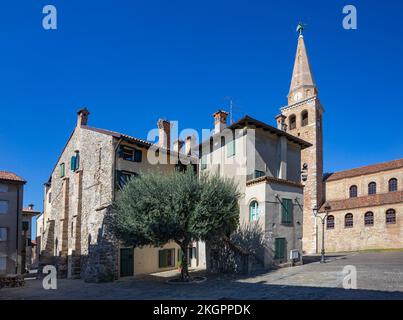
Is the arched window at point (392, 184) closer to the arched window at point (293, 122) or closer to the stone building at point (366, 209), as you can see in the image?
the stone building at point (366, 209)

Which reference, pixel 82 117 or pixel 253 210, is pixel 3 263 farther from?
pixel 253 210

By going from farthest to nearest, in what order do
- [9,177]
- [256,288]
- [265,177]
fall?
[9,177] → [265,177] → [256,288]

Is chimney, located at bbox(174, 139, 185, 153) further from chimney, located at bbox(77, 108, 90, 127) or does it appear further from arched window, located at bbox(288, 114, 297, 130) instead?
arched window, located at bbox(288, 114, 297, 130)

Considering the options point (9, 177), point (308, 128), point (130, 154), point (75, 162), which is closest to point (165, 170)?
point (130, 154)

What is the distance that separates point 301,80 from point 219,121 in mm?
23341

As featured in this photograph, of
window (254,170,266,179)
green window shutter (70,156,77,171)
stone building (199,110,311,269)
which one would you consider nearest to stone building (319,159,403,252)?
stone building (199,110,311,269)

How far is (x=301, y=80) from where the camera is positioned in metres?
46.4

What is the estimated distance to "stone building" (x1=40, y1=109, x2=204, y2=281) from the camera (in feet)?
71.9

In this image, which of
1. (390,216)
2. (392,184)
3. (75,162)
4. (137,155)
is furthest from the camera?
(392,184)

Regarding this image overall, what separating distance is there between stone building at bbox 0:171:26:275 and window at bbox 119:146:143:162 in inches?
548
